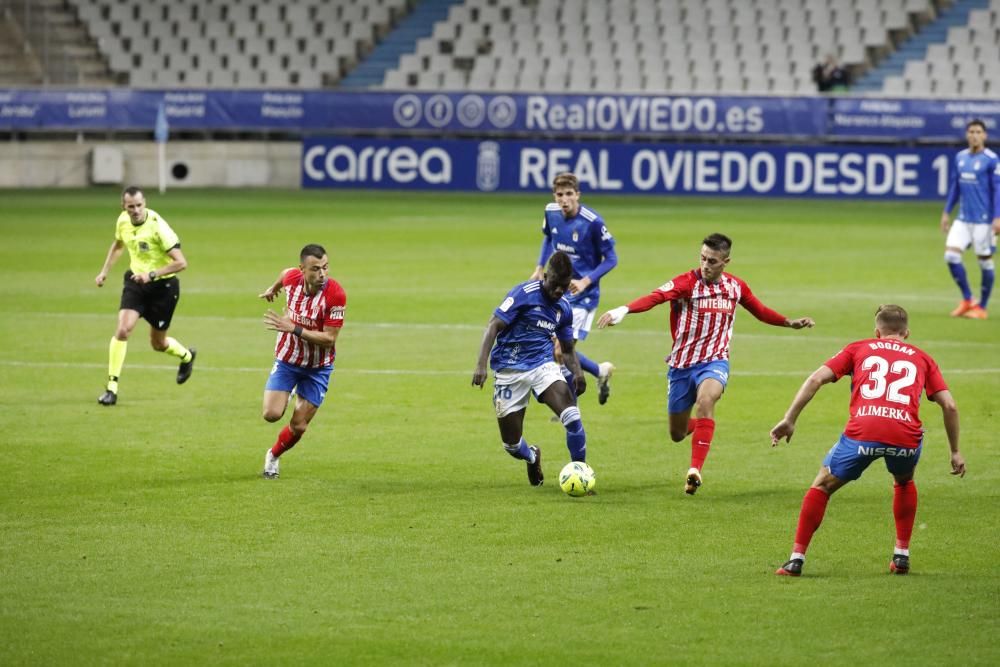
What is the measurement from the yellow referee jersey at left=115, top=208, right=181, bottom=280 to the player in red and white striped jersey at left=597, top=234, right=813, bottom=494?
5.82 metres

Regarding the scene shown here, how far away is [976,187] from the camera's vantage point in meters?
22.1

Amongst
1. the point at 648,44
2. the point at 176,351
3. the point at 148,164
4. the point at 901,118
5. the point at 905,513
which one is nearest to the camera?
the point at 905,513

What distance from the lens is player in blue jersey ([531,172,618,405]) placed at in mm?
14484

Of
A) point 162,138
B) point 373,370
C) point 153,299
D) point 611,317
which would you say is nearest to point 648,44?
point 162,138

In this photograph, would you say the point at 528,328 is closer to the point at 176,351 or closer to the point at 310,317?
the point at 310,317

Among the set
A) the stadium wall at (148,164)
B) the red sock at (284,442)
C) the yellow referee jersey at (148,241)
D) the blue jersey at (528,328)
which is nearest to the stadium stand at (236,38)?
the stadium wall at (148,164)

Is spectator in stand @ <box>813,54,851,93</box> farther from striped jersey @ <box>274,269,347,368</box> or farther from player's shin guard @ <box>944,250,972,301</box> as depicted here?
striped jersey @ <box>274,269,347,368</box>

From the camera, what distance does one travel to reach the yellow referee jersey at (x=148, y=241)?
15.9 metres

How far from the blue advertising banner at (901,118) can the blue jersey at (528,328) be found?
109 feet

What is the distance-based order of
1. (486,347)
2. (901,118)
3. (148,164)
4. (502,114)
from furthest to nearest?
(148,164) → (502,114) → (901,118) → (486,347)

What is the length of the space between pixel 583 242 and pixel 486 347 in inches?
152

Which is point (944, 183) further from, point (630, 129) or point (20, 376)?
point (20, 376)

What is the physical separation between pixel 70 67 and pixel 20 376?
35.5 metres

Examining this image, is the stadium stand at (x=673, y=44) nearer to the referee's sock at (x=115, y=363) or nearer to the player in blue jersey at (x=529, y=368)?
the referee's sock at (x=115, y=363)
